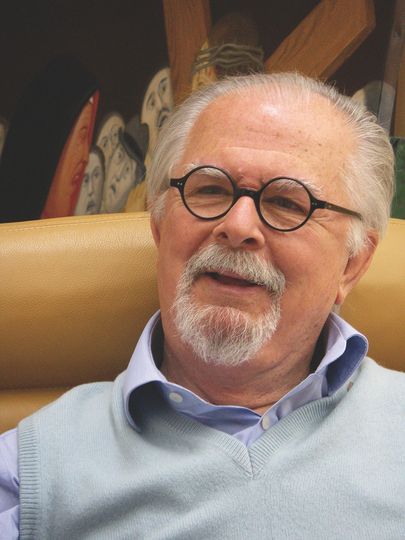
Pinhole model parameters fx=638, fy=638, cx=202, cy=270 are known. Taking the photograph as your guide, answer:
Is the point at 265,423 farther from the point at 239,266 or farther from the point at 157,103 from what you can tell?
the point at 157,103

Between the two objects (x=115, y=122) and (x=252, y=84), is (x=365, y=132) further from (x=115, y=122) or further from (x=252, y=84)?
(x=115, y=122)

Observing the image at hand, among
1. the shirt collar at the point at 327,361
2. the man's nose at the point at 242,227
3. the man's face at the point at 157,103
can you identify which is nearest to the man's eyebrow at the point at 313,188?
the man's nose at the point at 242,227

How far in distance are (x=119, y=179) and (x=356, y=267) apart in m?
1.11

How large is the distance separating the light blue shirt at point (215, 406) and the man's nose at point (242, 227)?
263 mm

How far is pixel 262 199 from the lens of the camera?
45.5 inches

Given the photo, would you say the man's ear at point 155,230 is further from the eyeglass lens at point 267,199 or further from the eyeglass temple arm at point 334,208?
the eyeglass temple arm at point 334,208

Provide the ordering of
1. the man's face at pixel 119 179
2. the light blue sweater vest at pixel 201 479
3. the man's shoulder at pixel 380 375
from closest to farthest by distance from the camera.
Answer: the light blue sweater vest at pixel 201 479, the man's shoulder at pixel 380 375, the man's face at pixel 119 179

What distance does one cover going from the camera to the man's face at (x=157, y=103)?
6.86 feet

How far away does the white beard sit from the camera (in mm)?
1109

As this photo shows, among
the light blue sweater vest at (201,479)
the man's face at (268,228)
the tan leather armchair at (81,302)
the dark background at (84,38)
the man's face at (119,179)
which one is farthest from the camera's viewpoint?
the man's face at (119,179)

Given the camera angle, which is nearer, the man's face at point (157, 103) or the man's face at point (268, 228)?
the man's face at point (268, 228)

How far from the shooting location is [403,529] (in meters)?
1.06

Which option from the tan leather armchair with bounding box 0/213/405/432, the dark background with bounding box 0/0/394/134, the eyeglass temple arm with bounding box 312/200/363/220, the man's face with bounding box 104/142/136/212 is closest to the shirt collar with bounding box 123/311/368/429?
the tan leather armchair with bounding box 0/213/405/432

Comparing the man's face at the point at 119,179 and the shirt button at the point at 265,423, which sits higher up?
the man's face at the point at 119,179
